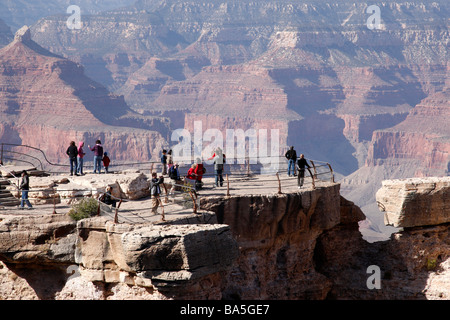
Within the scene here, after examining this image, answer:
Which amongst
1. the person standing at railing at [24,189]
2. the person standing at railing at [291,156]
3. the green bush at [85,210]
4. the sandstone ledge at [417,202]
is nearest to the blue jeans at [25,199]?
the person standing at railing at [24,189]

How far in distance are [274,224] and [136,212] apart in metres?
6.45

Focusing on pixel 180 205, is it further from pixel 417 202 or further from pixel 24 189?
pixel 417 202

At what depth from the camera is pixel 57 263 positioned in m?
27.5

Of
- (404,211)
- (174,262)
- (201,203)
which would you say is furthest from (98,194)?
(404,211)

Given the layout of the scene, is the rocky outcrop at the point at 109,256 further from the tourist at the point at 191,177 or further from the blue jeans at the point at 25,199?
the tourist at the point at 191,177

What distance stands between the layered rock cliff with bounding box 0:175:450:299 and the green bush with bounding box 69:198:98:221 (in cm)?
29

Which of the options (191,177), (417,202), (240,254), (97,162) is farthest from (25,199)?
(417,202)

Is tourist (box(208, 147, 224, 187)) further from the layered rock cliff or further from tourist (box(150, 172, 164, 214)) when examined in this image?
tourist (box(150, 172, 164, 214))

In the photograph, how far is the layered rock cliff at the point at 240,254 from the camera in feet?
79.6

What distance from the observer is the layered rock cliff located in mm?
24250

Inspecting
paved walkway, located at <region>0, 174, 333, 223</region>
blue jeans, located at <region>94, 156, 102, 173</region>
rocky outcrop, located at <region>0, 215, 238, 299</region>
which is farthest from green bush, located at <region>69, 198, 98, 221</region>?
blue jeans, located at <region>94, 156, 102, 173</region>

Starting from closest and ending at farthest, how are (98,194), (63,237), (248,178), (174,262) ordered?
1. (174,262)
2. (63,237)
3. (98,194)
4. (248,178)

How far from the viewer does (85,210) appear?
89.5ft
